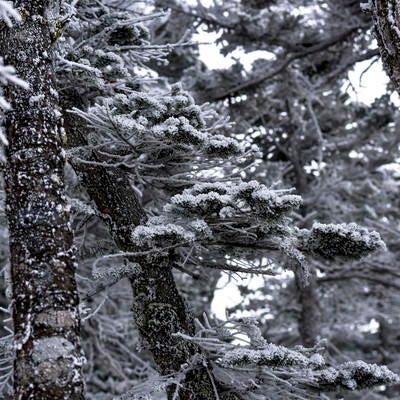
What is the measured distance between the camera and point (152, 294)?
414 cm

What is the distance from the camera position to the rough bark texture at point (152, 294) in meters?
4.02

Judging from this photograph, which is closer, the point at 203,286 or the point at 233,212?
the point at 233,212

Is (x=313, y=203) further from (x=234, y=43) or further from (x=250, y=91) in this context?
(x=234, y=43)

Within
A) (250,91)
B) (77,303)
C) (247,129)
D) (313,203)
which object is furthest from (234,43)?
(77,303)

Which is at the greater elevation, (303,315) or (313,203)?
(313,203)

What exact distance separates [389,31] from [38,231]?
105 inches

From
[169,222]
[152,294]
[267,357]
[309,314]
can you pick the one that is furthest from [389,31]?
[309,314]

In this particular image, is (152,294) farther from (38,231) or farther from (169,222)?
(38,231)

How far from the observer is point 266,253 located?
4.27 metres

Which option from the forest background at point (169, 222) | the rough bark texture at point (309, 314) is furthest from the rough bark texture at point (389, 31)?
the rough bark texture at point (309, 314)

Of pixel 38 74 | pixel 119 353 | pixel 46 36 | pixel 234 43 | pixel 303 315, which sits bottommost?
pixel 119 353

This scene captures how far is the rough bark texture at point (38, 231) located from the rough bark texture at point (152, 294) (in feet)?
3.99

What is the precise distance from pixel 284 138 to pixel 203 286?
3.68 m

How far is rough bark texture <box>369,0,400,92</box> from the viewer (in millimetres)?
3666
